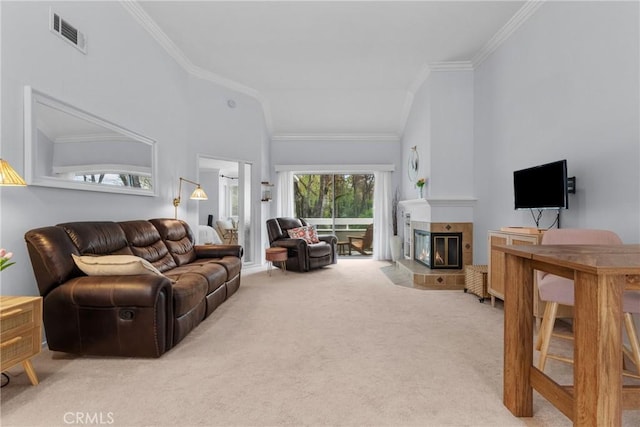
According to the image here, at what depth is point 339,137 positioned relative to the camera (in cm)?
725

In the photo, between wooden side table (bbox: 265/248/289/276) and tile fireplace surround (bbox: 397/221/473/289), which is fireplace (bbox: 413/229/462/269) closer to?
tile fireplace surround (bbox: 397/221/473/289)

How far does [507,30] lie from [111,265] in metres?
4.85

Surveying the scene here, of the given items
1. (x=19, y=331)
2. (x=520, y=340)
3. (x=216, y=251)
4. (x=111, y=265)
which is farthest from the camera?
(x=216, y=251)

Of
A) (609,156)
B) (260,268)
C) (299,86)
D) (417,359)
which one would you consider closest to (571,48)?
(609,156)

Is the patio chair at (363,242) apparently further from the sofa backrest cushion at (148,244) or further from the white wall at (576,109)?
the sofa backrest cushion at (148,244)

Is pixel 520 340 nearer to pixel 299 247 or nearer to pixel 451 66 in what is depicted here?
pixel 299 247

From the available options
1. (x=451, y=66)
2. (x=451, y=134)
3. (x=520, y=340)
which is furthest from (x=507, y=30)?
(x=520, y=340)

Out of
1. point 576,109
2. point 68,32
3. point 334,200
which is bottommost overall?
point 334,200

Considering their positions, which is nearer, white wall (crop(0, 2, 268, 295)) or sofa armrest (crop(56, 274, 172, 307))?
sofa armrest (crop(56, 274, 172, 307))

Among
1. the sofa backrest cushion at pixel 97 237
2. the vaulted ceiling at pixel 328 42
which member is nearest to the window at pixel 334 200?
the vaulted ceiling at pixel 328 42

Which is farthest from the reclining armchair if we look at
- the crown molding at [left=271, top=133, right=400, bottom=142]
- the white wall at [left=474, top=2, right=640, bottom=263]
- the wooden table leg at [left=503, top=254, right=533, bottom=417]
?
the wooden table leg at [left=503, top=254, right=533, bottom=417]

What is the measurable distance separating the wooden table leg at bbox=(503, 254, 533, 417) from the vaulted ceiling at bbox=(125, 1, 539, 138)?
3.20 m

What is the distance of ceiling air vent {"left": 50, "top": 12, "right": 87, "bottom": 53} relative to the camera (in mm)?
2568

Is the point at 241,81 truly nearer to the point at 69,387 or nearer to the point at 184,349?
the point at 184,349
